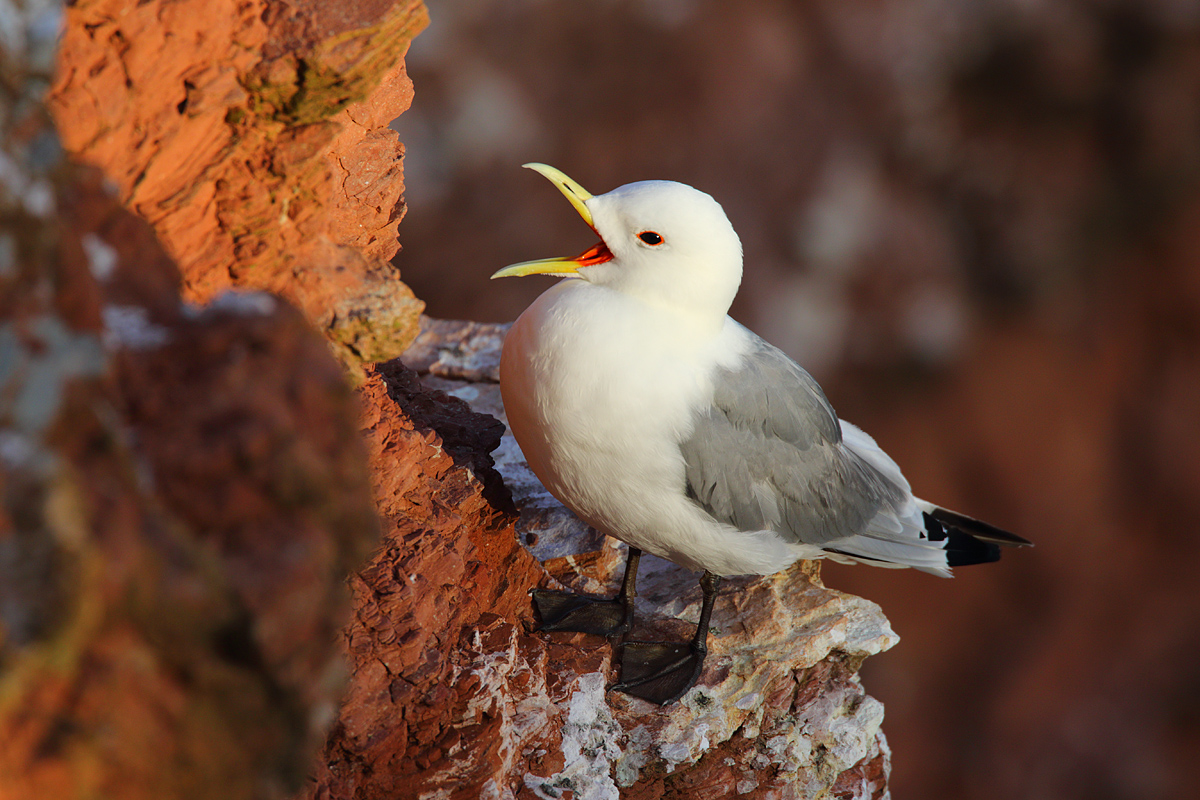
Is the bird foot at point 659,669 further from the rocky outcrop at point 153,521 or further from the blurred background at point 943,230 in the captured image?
the blurred background at point 943,230

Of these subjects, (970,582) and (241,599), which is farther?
(970,582)

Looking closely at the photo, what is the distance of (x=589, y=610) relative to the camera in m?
3.47

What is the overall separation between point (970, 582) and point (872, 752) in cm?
698

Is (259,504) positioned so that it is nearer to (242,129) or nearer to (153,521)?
(153,521)

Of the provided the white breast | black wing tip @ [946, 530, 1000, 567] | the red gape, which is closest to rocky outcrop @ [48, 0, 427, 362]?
the white breast

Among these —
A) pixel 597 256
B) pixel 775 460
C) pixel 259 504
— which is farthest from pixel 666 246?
pixel 259 504

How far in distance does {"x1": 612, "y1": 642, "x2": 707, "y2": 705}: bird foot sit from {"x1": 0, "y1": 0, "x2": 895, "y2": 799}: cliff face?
0.06 m

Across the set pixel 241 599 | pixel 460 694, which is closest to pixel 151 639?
pixel 241 599

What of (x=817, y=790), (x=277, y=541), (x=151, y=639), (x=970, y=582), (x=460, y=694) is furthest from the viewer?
(x=970, y=582)

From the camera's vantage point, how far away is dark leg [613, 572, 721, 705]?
3201mm

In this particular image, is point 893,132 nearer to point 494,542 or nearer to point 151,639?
point 494,542

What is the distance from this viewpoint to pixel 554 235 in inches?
391

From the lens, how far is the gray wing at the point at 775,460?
2.99 m

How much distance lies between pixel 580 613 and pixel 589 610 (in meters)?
0.04
